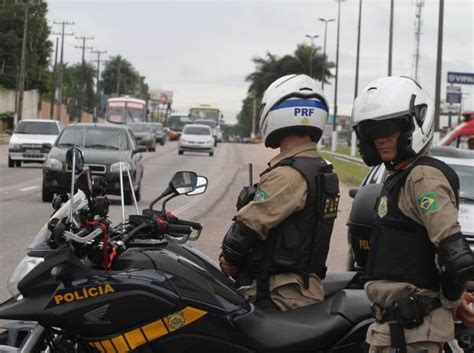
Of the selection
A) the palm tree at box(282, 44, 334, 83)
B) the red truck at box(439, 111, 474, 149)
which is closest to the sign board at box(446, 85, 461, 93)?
the red truck at box(439, 111, 474, 149)

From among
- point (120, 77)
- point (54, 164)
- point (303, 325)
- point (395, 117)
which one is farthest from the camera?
point (120, 77)

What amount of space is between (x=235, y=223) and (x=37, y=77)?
7875 centimetres

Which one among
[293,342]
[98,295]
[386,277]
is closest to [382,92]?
[386,277]

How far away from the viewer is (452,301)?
3324 mm

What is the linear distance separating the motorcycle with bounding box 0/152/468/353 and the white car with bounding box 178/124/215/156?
139 feet

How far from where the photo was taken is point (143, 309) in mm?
3531

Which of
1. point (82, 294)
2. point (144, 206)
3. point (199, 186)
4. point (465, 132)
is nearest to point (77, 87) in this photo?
point (144, 206)

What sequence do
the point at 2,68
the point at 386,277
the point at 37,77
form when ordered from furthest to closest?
the point at 37,77 → the point at 2,68 → the point at 386,277

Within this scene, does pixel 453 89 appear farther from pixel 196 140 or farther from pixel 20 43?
pixel 20 43

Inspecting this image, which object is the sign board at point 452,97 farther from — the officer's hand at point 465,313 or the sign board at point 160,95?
the sign board at point 160,95

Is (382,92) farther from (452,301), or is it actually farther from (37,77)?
(37,77)

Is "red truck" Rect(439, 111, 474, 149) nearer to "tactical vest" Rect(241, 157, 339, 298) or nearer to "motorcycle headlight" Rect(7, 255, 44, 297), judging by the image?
"tactical vest" Rect(241, 157, 339, 298)

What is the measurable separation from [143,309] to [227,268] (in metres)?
0.65

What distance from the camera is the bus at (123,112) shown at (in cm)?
5788
